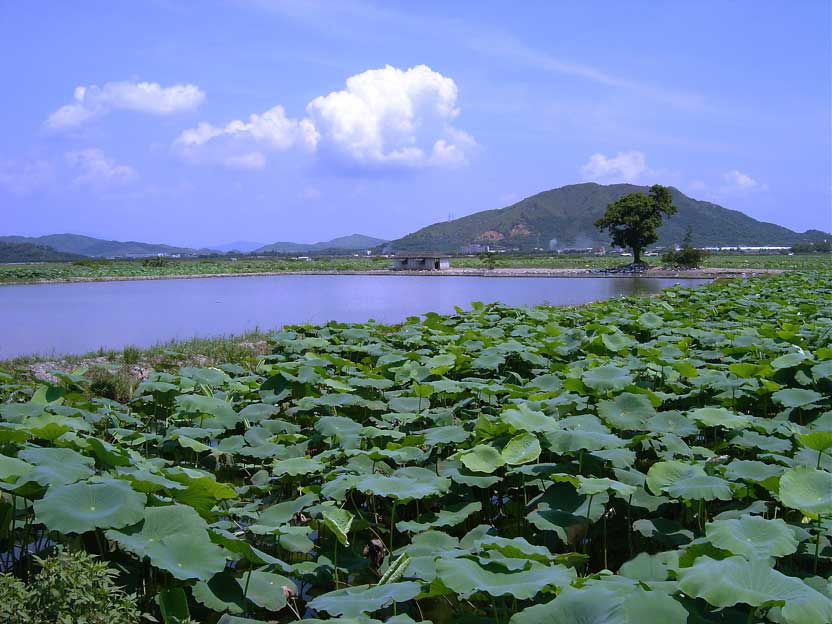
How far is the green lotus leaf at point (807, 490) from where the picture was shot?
2724 millimetres

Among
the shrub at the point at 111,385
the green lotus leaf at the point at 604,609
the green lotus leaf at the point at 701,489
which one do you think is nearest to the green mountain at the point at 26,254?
the shrub at the point at 111,385

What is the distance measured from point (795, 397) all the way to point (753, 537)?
2.45 m

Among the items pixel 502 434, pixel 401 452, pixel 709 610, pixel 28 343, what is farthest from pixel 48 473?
pixel 28 343

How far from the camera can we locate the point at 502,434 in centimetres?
392

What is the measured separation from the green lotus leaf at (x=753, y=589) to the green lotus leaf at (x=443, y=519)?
1.25 m

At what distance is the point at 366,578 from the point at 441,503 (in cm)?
58

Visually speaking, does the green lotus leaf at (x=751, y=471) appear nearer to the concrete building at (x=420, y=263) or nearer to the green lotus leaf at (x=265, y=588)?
the green lotus leaf at (x=265, y=588)

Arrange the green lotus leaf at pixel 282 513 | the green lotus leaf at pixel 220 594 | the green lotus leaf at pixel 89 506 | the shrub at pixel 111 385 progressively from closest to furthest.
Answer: the green lotus leaf at pixel 89 506
the green lotus leaf at pixel 220 594
the green lotus leaf at pixel 282 513
the shrub at pixel 111 385

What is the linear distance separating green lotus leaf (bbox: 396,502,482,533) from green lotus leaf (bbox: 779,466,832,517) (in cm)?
139

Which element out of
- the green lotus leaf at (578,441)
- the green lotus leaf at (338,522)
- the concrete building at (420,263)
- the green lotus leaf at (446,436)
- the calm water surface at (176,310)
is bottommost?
the calm water surface at (176,310)

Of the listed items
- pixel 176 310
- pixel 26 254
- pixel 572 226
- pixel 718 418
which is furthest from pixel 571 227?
pixel 718 418

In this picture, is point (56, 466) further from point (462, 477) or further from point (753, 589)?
point (753, 589)

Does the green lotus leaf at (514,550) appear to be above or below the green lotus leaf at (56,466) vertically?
below

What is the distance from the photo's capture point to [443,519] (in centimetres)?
323
